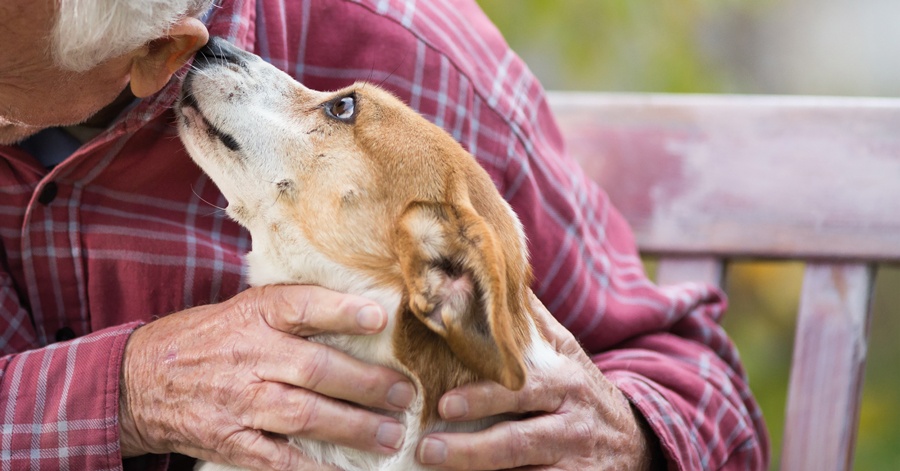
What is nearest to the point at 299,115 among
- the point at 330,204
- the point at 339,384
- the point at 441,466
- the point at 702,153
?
the point at 330,204

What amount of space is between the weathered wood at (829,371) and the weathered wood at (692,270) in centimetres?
17

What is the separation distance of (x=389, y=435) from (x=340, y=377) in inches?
3.8

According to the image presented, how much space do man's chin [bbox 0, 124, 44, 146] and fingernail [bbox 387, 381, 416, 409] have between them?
0.65 m

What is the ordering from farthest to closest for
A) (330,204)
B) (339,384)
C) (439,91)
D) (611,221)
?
(611,221) < (439,91) < (330,204) < (339,384)

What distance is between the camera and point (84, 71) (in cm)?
136

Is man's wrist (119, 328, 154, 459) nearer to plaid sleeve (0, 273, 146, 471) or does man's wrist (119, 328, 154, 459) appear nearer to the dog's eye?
plaid sleeve (0, 273, 146, 471)

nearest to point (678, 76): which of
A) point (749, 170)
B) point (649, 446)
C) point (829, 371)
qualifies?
point (749, 170)

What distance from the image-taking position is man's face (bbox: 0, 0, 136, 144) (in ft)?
4.12

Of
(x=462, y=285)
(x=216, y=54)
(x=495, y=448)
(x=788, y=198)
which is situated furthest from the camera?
(x=788, y=198)

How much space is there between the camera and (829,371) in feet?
6.02

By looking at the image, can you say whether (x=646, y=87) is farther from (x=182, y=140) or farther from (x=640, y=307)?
(x=182, y=140)

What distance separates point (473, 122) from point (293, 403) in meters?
0.60

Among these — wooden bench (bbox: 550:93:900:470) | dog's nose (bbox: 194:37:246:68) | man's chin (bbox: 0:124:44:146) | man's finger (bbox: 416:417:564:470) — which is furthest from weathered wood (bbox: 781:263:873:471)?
man's chin (bbox: 0:124:44:146)

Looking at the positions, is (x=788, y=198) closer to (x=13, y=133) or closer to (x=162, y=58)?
(x=162, y=58)
